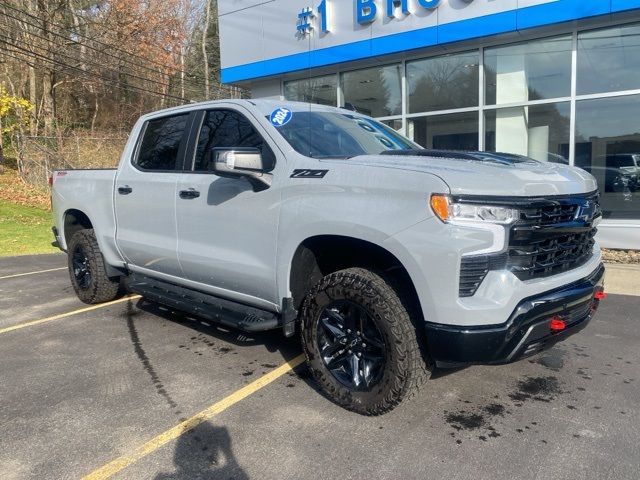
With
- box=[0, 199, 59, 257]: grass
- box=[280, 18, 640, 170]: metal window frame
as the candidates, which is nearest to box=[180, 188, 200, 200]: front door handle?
box=[280, 18, 640, 170]: metal window frame

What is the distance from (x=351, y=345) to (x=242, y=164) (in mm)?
1343

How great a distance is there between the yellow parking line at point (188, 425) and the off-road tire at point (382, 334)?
24.0 inches

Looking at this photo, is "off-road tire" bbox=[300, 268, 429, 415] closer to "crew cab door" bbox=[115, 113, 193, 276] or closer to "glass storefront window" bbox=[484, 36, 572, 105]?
"crew cab door" bbox=[115, 113, 193, 276]

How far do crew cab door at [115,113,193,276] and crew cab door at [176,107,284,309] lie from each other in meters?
0.16

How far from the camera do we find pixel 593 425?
3.28 meters

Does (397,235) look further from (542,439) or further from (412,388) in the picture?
(542,439)

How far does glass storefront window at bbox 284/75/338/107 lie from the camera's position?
12861 millimetres

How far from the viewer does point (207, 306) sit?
4.27 meters

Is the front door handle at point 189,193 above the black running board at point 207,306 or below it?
above

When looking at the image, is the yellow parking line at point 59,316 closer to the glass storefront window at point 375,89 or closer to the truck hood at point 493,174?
the truck hood at point 493,174

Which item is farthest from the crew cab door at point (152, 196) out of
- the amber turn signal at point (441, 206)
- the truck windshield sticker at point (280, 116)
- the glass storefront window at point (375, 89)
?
the glass storefront window at point (375, 89)

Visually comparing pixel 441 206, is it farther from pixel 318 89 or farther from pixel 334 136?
pixel 318 89

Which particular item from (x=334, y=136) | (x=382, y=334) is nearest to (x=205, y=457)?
(x=382, y=334)

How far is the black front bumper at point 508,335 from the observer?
2.86 metres
